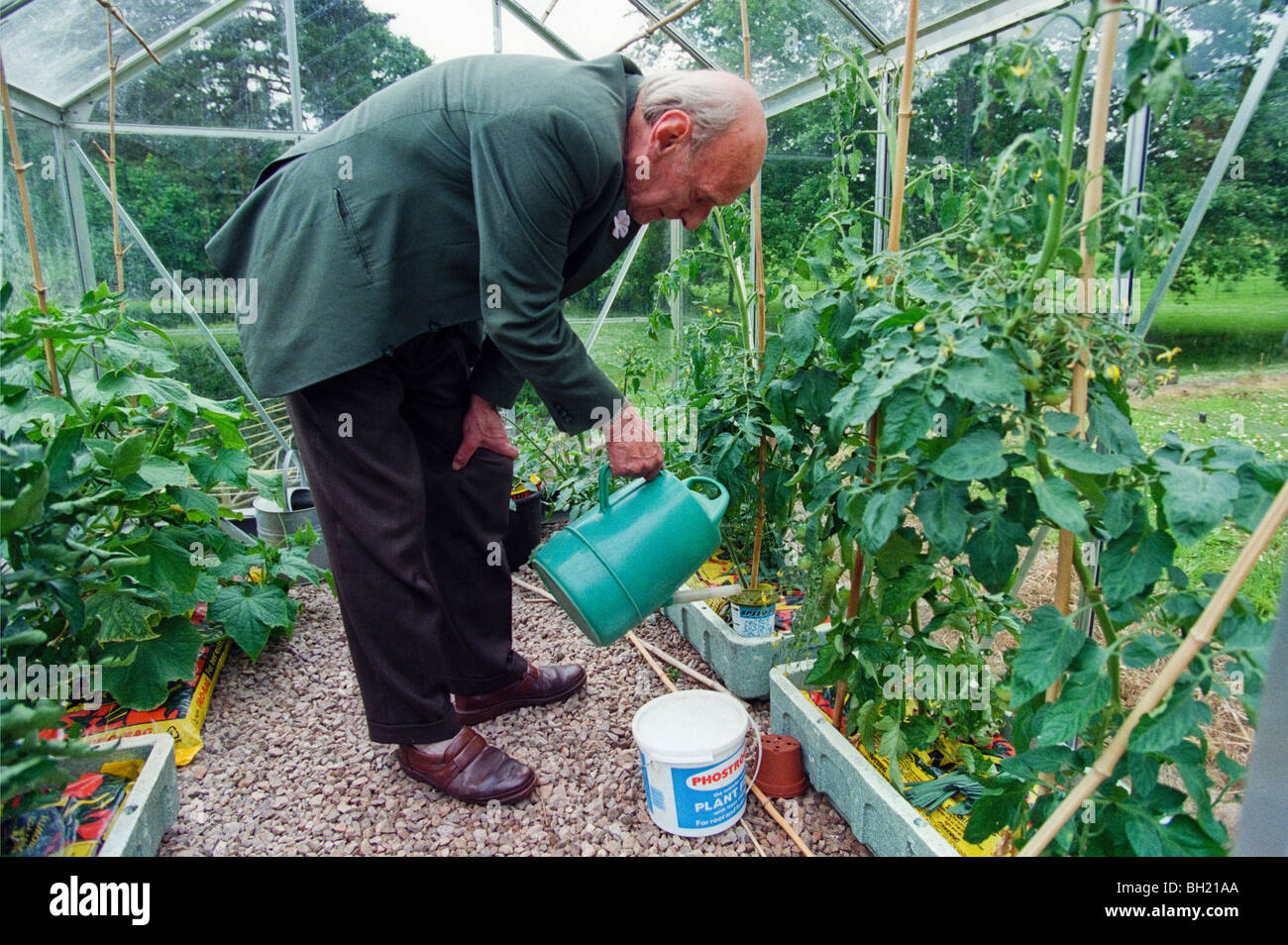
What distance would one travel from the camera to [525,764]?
176 cm

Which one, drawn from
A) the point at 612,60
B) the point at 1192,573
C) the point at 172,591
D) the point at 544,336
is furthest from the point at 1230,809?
the point at 172,591

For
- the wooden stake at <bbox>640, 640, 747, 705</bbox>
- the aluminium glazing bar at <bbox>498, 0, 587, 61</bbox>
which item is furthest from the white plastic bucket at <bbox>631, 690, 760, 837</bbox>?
the aluminium glazing bar at <bbox>498, 0, 587, 61</bbox>

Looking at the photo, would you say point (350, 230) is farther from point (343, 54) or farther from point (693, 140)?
point (343, 54)

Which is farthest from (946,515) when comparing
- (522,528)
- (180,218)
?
(180,218)

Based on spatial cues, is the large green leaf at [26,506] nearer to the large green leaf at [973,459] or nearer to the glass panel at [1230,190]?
the large green leaf at [973,459]

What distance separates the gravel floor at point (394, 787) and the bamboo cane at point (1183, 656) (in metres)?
0.65

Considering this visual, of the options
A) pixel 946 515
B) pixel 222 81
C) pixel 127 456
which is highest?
pixel 222 81

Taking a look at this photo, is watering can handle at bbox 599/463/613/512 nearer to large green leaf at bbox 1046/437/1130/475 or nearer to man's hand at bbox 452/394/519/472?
man's hand at bbox 452/394/519/472

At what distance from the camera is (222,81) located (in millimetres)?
→ 3348

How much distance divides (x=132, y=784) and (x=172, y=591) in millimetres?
441

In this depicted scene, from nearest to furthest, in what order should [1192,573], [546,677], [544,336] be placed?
[544,336], [1192,573], [546,677]

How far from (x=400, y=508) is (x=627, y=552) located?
19.2 inches
